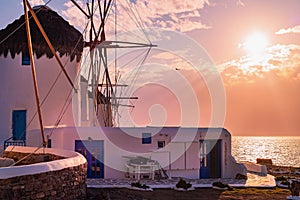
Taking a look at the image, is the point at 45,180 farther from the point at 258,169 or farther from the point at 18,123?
the point at 258,169

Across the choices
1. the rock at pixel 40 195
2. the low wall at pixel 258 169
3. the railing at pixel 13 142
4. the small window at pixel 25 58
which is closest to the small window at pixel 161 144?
the low wall at pixel 258 169

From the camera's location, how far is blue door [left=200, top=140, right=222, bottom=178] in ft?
77.2

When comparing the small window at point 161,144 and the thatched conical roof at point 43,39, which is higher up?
the thatched conical roof at point 43,39

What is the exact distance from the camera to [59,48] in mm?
25750

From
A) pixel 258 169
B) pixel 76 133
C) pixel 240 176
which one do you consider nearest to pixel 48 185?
pixel 76 133

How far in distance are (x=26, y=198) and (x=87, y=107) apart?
2113 cm

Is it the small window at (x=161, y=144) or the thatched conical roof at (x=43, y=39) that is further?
the thatched conical roof at (x=43, y=39)

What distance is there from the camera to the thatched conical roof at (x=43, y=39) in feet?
81.1

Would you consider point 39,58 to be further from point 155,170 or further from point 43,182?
point 43,182

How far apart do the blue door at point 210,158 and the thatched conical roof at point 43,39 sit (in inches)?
349

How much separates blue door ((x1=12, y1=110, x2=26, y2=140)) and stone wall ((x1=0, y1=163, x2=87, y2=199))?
36.6ft

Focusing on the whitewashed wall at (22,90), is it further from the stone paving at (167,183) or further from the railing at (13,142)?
the stone paving at (167,183)

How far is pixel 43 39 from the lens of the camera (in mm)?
24859

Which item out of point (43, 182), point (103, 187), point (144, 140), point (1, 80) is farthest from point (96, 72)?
point (43, 182)
